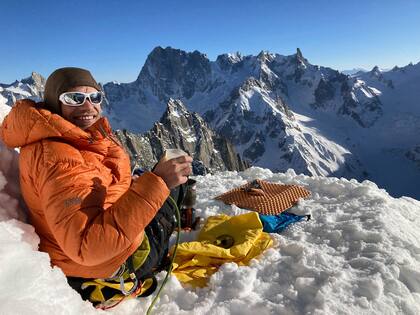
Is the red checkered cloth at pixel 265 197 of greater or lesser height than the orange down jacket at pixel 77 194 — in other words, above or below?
below

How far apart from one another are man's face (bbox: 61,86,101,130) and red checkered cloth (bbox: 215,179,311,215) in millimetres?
4607

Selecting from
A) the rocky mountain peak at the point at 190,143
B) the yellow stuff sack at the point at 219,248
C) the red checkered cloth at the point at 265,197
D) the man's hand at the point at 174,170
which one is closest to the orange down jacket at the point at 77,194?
the man's hand at the point at 174,170

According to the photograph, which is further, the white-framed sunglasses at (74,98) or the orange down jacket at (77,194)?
the white-framed sunglasses at (74,98)

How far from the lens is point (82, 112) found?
15.4 ft

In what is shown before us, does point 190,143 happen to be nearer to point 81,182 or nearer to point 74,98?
point 74,98

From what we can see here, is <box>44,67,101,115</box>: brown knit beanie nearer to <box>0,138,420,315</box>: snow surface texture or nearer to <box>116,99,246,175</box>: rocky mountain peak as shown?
<box>0,138,420,315</box>: snow surface texture

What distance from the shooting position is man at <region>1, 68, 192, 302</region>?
3.55 meters

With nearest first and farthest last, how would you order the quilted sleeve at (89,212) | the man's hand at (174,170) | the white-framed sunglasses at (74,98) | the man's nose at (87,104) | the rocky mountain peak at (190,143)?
1. the quilted sleeve at (89,212)
2. the man's hand at (174,170)
3. the white-framed sunglasses at (74,98)
4. the man's nose at (87,104)
5. the rocky mountain peak at (190,143)

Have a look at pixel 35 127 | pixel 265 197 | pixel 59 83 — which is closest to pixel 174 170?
pixel 35 127

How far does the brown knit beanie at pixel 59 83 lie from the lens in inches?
182

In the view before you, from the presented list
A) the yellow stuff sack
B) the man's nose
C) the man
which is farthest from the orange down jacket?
Answer: the yellow stuff sack

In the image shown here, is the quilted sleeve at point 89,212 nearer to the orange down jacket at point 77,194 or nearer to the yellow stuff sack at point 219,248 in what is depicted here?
the orange down jacket at point 77,194

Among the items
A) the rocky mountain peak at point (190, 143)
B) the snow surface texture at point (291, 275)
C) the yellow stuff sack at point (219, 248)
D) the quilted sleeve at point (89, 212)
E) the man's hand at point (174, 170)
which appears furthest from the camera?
the rocky mountain peak at point (190, 143)

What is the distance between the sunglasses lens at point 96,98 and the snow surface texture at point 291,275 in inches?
51.9
